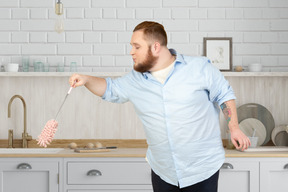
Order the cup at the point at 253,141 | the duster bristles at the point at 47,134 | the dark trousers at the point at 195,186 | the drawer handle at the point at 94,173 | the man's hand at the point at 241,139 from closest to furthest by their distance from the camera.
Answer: the man's hand at the point at 241,139, the dark trousers at the point at 195,186, the duster bristles at the point at 47,134, the drawer handle at the point at 94,173, the cup at the point at 253,141

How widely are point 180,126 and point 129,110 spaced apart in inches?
67.0

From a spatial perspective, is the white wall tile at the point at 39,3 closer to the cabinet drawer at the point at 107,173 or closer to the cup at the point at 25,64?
the cup at the point at 25,64

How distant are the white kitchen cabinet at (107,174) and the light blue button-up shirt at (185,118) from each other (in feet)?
3.38

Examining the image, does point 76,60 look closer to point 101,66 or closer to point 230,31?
point 101,66

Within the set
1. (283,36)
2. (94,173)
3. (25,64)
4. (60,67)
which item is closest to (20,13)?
(25,64)

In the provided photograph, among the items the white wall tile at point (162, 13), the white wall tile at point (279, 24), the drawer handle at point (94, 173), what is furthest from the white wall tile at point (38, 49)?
the white wall tile at point (279, 24)

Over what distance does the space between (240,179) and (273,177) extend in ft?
0.79

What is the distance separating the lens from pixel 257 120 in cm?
399

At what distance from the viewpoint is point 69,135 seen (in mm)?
4020

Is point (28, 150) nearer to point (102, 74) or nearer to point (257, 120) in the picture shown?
point (102, 74)

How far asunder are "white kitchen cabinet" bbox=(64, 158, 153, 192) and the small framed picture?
1098 mm

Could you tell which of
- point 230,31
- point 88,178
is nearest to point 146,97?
point 88,178

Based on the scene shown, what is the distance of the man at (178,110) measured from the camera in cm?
236

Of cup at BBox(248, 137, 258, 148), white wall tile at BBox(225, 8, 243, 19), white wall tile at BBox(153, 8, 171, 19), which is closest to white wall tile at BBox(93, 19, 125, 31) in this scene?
white wall tile at BBox(153, 8, 171, 19)
